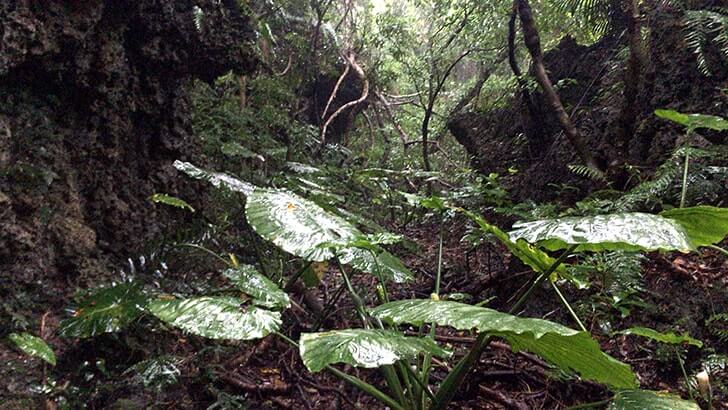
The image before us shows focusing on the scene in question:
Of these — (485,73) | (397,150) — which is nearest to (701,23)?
(485,73)

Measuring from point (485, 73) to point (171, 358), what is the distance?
627 centimetres

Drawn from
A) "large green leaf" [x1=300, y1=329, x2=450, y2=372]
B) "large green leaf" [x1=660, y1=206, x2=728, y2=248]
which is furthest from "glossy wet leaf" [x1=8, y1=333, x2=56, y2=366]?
"large green leaf" [x1=660, y1=206, x2=728, y2=248]

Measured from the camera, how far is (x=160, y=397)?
200cm

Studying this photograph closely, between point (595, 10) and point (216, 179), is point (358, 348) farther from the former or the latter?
point (595, 10)

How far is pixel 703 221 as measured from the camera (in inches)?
45.9

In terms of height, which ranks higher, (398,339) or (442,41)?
(442,41)

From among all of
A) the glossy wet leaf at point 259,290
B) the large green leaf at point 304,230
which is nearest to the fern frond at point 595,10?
the large green leaf at point 304,230

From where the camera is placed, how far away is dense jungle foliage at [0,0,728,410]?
1330mm

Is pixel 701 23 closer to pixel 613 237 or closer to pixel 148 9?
pixel 613 237

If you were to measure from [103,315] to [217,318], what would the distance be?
85 cm

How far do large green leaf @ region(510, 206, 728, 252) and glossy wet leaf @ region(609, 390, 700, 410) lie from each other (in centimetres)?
44

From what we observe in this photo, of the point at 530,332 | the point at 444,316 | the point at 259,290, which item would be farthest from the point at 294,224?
the point at 530,332

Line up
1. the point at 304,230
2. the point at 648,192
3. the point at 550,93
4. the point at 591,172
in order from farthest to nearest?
the point at 550,93
the point at 591,172
the point at 648,192
the point at 304,230

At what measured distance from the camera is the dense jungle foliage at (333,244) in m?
1.33
